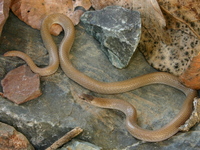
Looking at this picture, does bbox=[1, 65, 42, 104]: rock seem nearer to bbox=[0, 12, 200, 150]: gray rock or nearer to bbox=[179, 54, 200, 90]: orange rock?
bbox=[0, 12, 200, 150]: gray rock

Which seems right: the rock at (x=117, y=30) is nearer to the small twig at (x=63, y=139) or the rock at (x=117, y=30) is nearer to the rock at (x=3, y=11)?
the rock at (x=3, y=11)

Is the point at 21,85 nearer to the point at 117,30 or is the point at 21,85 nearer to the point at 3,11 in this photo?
the point at 3,11

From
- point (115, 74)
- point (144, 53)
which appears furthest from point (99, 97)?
point (144, 53)

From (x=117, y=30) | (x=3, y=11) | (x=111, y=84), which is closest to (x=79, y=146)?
(x=111, y=84)

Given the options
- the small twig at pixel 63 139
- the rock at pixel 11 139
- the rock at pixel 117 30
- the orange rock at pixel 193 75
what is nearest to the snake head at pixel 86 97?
the small twig at pixel 63 139

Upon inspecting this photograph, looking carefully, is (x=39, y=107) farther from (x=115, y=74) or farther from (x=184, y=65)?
(x=184, y=65)

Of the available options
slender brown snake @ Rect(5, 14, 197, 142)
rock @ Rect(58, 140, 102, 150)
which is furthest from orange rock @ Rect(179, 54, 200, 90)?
rock @ Rect(58, 140, 102, 150)
